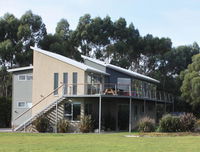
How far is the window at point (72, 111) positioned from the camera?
104ft

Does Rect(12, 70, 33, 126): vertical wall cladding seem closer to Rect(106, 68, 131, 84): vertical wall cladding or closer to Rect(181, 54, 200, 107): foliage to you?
Rect(106, 68, 131, 84): vertical wall cladding

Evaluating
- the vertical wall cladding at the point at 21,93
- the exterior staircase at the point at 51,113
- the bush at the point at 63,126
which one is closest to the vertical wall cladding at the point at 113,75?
the exterior staircase at the point at 51,113

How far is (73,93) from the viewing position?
31766 mm

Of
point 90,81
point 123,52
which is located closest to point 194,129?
point 90,81

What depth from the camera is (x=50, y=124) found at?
1244 inches

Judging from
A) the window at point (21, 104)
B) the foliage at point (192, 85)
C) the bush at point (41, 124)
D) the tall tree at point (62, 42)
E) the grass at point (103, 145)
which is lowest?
the grass at point (103, 145)

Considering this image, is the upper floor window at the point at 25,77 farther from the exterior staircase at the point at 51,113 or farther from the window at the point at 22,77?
the exterior staircase at the point at 51,113

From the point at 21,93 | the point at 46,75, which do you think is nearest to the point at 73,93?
the point at 46,75

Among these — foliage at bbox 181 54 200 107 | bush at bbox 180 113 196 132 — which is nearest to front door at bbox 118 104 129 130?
bush at bbox 180 113 196 132

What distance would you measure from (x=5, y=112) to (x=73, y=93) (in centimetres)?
1162

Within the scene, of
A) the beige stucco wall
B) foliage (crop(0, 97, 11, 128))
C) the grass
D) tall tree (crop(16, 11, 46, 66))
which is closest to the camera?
the grass

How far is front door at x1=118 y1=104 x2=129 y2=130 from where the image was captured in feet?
115

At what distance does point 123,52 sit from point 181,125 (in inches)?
1117

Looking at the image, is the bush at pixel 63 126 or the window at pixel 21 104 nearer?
the bush at pixel 63 126
